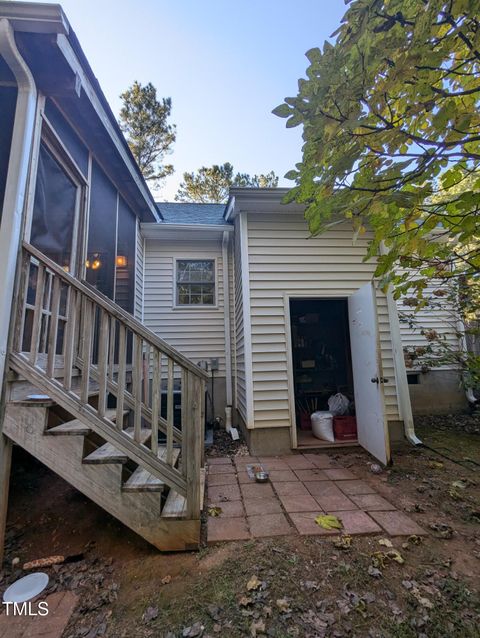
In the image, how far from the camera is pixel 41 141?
2475 mm

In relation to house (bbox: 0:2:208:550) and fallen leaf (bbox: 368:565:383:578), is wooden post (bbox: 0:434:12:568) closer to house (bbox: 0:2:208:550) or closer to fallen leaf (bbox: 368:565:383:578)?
house (bbox: 0:2:208:550)

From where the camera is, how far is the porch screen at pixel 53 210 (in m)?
2.56

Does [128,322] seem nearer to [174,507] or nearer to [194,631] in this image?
Result: [174,507]

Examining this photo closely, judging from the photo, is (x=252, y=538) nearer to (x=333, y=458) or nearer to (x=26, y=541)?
(x=26, y=541)

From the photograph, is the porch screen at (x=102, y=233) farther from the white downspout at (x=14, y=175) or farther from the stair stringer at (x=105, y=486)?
the stair stringer at (x=105, y=486)

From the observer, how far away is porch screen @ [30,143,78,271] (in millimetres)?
2561

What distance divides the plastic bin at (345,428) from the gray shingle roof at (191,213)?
4.06 m

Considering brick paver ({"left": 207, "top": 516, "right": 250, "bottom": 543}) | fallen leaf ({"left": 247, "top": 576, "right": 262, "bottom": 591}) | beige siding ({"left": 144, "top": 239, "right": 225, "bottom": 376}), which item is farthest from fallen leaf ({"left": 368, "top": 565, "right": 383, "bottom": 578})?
beige siding ({"left": 144, "top": 239, "right": 225, "bottom": 376})

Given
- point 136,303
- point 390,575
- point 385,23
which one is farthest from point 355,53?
point 136,303

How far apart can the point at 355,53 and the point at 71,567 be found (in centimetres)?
334

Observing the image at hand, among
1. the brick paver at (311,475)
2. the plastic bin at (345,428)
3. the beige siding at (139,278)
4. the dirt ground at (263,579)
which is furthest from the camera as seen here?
the beige siding at (139,278)

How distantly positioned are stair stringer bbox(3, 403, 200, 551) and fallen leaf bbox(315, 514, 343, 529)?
0.97m

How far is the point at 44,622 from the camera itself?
143 centimetres

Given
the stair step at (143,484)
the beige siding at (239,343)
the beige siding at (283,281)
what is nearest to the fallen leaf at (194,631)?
the stair step at (143,484)
